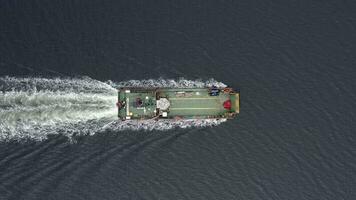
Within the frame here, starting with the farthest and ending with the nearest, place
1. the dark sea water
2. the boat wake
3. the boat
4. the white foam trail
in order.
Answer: the white foam trail, the boat, the boat wake, the dark sea water

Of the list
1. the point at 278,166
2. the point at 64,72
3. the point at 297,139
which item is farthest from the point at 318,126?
the point at 64,72

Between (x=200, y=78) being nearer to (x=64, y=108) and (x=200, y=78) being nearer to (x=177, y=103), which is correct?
(x=177, y=103)

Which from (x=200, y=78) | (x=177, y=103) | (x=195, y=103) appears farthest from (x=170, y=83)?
(x=195, y=103)

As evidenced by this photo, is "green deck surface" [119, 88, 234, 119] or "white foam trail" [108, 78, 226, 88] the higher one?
"white foam trail" [108, 78, 226, 88]

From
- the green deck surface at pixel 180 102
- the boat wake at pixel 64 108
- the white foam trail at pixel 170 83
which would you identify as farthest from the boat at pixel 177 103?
the boat wake at pixel 64 108

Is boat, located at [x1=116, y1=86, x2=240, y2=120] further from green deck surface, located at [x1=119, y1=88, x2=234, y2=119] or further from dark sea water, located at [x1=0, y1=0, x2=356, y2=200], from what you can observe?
dark sea water, located at [x1=0, y1=0, x2=356, y2=200]

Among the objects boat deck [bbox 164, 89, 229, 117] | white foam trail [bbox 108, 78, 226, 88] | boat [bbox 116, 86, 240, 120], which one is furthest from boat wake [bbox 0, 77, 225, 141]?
boat deck [bbox 164, 89, 229, 117]

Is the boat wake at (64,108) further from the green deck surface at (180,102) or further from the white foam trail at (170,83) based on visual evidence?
the green deck surface at (180,102)
